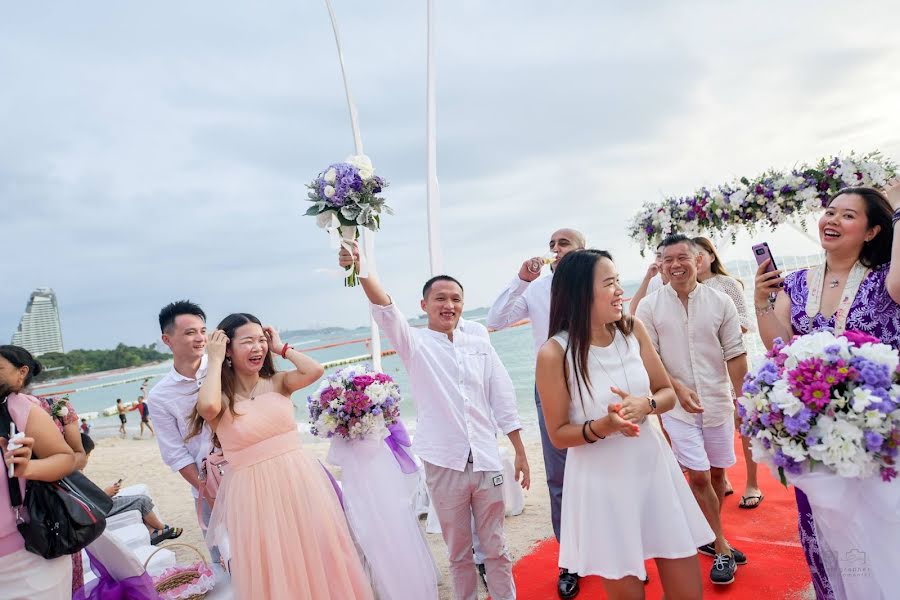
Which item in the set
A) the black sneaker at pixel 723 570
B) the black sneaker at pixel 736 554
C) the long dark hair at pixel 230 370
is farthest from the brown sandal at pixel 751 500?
the long dark hair at pixel 230 370

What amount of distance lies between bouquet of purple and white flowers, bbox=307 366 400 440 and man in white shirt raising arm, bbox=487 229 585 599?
3.61 ft

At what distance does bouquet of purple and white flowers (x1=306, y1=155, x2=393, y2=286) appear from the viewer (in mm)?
3279

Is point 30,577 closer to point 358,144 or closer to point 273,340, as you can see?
point 273,340

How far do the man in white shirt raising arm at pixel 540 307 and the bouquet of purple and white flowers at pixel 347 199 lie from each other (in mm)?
1680

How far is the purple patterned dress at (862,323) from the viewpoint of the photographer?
108 inches

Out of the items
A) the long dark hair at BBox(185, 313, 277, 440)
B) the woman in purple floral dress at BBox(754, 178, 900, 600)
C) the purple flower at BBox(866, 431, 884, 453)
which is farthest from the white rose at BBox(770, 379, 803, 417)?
the long dark hair at BBox(185, 313, 277, 440)

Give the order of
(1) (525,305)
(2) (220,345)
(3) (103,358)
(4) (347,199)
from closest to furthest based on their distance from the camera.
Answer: (4) (347,199)
(2) (220,345)
(1) (525,305)
(3) (103,358)

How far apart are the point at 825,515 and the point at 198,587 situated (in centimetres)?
383

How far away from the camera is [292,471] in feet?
11.4

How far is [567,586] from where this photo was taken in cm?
401

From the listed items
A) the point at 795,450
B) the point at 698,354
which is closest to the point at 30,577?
the point at 795,450

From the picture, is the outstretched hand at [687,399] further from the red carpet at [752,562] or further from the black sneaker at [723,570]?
the red carpet at [752,562]

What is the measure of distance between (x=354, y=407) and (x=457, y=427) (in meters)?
1.10

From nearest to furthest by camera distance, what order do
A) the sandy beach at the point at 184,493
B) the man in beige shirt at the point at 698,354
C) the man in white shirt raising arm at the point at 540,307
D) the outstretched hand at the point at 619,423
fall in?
the outstretched hand at the point at 619,423 → the man in beige shirt at the point at 698,354 → the man in white shirt raising arm at the point at 540,307 → the sandy beach at the point at 184,493
